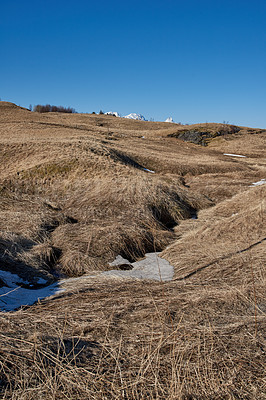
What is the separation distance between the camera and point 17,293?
4.43 metres

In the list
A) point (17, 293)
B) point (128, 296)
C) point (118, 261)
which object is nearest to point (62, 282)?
point (17, 293)

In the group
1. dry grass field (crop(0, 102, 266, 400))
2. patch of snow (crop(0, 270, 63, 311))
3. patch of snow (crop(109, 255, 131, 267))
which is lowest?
patch of snow (crop(109, 255, 131, 267))

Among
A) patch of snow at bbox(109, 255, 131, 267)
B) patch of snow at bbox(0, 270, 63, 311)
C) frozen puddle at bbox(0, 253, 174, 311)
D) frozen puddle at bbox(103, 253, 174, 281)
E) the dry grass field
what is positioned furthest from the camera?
patch of snow at bbox(109, 255, 131, 267)

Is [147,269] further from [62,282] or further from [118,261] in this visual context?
[62,282]

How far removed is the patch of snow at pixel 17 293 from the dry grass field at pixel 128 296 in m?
0.24

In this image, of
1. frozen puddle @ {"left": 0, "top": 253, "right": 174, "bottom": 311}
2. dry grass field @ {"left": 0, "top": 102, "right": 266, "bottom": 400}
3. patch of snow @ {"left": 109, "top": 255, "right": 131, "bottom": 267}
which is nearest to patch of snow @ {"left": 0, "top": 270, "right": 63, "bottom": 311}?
frozen puddle @ {"left": 0, "top": 253, "right": 174, "bottom": 311}

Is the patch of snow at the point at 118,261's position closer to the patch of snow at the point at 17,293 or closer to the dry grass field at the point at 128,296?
the dry grass field at the point at 128,296

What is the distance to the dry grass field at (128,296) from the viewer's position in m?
2.02

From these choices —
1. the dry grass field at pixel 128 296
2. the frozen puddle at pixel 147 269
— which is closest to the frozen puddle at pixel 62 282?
the frozen puddle at pixel 147 269

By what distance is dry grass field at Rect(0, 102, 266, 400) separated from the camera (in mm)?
2020

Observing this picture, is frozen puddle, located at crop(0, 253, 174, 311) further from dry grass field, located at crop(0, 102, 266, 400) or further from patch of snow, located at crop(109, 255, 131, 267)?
dry grass field, located at crop(0, 102, 266, 400)

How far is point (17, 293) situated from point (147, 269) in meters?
2.49

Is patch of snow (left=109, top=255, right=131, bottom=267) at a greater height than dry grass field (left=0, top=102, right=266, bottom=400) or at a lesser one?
lesser

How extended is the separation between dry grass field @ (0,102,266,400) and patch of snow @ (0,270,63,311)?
0.24 metres
